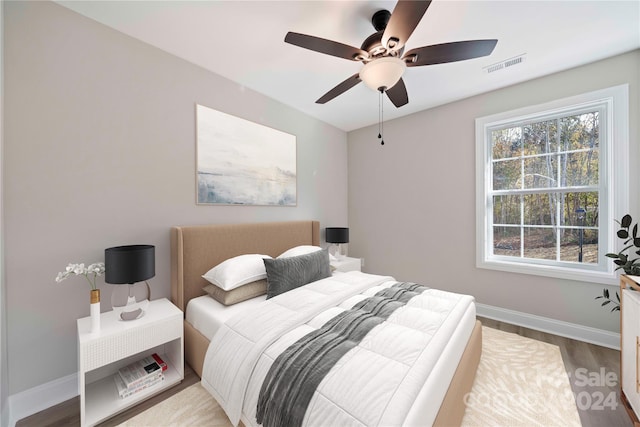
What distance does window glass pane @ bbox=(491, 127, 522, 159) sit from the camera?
2.87m

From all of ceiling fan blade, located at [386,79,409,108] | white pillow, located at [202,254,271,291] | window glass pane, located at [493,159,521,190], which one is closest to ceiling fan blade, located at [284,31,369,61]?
ceiling fan blade, located at [386,79,409,108]

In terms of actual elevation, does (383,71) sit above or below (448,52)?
below

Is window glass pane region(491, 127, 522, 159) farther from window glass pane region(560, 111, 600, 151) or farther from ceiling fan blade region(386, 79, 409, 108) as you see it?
ceiling fan blade region(386, 79, 409, 108)

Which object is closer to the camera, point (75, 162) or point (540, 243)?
point (75, 162)

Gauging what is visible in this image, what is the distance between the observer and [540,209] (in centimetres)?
274

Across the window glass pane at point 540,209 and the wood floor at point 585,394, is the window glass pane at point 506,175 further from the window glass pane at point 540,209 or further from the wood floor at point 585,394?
the wood floor at point 585,394

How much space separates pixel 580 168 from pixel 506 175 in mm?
619

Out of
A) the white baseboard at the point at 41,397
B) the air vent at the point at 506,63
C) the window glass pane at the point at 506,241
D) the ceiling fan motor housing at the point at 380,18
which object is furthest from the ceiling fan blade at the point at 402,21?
the white baseboard at the point at 41,397

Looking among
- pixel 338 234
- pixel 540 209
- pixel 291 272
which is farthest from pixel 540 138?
pixel 291 272

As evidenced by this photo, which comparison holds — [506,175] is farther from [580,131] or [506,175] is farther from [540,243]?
[540,243]

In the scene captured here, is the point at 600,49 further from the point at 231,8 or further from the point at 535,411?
the point at 231,8

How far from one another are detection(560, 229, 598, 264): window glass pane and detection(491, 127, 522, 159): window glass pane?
1.05 m

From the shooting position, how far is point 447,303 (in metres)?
1.78

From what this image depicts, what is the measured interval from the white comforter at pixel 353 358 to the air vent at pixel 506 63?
2285 mm
